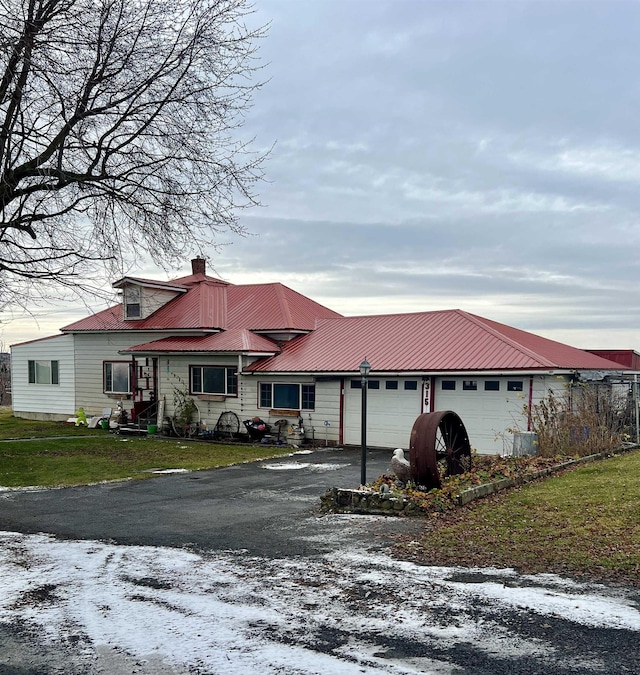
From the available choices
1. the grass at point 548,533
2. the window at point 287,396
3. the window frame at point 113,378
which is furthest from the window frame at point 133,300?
the grass at point 548,533

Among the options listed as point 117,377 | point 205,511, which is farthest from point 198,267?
point 205,511

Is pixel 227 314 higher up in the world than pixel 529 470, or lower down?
higher up

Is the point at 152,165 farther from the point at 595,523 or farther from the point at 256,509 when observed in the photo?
the point at 595,523

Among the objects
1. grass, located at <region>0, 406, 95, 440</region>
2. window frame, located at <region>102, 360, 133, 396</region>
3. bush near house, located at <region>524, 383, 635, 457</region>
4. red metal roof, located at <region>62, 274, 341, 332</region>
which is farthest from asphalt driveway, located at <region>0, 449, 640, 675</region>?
window frame, located at <region>102, 360, 133, 396</region>

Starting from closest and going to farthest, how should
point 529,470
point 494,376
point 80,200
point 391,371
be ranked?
point 80,200 < point 529,470 < point 494,376 < point 391,371

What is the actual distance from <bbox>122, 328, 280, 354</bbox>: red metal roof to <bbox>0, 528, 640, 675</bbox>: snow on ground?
1580 centimetres

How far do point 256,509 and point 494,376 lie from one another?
10.2 meters

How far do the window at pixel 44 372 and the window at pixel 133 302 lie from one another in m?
4.92

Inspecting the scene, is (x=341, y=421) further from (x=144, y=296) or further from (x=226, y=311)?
(x=144, y=296)

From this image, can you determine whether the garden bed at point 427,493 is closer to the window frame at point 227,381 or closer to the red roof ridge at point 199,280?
the window frame at point 227,381

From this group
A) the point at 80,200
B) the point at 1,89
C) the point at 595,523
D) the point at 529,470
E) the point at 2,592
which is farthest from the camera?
the point at 529,470

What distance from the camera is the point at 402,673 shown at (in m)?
4.75

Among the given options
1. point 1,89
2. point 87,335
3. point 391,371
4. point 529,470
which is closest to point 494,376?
point 391,371

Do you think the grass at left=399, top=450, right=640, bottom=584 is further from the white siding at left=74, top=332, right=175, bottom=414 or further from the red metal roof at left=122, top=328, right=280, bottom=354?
the white siding at left=74, top=332, right=175, bottom=414
